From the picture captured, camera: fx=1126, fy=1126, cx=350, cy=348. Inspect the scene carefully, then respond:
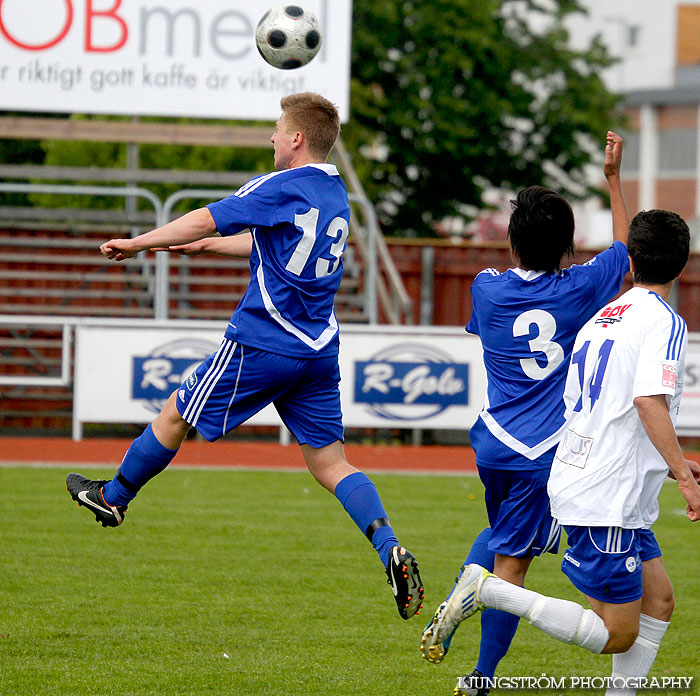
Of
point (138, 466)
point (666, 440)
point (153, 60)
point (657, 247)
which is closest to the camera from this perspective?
point (666, 440)

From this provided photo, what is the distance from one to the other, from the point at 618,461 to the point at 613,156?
1441 mm

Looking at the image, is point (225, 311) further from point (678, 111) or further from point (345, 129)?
point (678, 111)

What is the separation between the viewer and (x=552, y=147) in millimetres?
26312

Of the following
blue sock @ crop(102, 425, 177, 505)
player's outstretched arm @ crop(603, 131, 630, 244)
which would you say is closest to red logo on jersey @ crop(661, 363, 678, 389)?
player's outstretched arm @ crop(603, 131, 630, 244)

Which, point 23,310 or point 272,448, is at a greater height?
point 23,310

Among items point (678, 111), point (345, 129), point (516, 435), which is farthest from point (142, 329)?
point (678, 111)

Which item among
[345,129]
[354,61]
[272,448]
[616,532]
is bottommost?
[272,448]

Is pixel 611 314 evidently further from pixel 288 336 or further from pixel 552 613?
pixel 288 336

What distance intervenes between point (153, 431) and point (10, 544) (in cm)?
278

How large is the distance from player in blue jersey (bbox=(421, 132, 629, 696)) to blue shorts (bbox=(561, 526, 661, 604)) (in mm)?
436

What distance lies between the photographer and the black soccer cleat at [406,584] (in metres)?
4.35

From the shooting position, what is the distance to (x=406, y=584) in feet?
14.3

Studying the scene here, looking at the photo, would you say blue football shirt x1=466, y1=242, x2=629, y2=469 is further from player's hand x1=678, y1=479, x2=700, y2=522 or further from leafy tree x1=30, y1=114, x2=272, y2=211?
leafy tree x1=30, y1=114, x2=272, y2=211

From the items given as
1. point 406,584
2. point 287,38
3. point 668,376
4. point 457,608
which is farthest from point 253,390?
point 287,38
